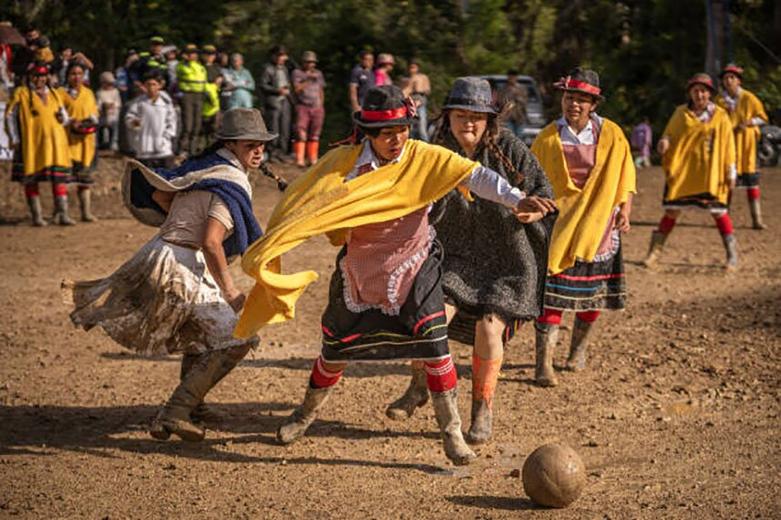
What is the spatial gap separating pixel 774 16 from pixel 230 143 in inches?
770

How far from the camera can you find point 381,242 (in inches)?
247

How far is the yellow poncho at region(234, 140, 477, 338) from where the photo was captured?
608 cm

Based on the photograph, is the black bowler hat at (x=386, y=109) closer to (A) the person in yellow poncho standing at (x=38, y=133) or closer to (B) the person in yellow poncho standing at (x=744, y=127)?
(B) the person in yellow poncho standing at (x=744, y=127)

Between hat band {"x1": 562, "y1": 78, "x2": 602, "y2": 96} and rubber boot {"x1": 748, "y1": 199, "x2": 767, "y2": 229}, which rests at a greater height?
hat band {"x1": 562, "y1": 78, "x2": 602, "y2": 96}

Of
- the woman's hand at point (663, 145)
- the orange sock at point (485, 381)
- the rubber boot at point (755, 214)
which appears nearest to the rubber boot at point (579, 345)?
the orange sock at point (485, 381)

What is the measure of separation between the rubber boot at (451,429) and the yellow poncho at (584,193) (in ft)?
6.78

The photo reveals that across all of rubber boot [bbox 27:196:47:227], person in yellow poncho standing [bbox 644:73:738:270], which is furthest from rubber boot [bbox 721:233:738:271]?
rubber boot [bbox 27:196:47:227]

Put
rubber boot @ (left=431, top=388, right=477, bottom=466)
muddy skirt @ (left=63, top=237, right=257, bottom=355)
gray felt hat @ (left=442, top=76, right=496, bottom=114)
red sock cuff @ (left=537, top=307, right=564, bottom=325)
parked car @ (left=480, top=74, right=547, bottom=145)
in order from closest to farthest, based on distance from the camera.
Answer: rubber boot @ (left=431, top=388, right=477, bottom=466)
gray felt hat @ (left=442, top=76, right=496, bottom=114)
muddy skirt @ (left=63, top=237, right=257, bottom=355)
red sock cuff @ (left=537, top=307, right=564, bottom=325)
parked car @ (left=480, top=74, right=547, bottom=145)

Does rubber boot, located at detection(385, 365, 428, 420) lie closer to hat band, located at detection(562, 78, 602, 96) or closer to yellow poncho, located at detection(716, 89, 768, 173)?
hat band, located at detection(562, 78, 602, 96)

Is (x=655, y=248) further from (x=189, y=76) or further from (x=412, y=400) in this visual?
(x=189, y=76)

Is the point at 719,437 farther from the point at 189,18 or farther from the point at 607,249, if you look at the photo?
the point at 189,18

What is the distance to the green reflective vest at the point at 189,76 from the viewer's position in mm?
18516

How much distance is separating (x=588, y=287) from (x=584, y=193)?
0.60m

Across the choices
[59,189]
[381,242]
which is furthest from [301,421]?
[59,189]
